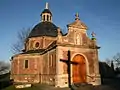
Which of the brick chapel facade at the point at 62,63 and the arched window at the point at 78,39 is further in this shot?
the arched window at the point at 78,39

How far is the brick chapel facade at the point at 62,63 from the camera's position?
76.5ft

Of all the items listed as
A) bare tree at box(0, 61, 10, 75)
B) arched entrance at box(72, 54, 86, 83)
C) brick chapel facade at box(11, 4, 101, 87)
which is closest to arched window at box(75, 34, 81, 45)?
brick chapel facade at box(11, 4, 101, 87)

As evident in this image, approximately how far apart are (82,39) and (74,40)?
147cm

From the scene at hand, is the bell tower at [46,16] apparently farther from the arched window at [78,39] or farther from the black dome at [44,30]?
the arched window at [78,39]

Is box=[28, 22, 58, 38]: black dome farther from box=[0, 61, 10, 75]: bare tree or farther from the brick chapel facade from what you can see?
box=[0, 61, 10, 75]: bare tree

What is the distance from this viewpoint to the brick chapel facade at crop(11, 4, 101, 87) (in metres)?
23.3

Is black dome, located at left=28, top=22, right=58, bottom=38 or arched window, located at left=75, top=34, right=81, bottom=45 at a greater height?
black dome, located at left=28, top=22, right=58, bottom=38

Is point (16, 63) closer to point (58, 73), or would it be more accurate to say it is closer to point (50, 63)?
point (50, 63)

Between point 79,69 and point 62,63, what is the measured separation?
3056 millimetres

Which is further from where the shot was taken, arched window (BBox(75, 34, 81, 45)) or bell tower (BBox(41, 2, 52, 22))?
bell tower (BBox(41, 2, 52, 22))

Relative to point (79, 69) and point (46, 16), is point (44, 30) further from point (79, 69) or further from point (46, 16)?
point (79, 69)

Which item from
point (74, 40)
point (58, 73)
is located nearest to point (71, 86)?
point (58, 73)

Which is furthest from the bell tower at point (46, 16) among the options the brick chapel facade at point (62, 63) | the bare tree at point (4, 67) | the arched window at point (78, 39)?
the bare tree at point (4, 67)

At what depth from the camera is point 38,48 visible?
34219 millimetres
